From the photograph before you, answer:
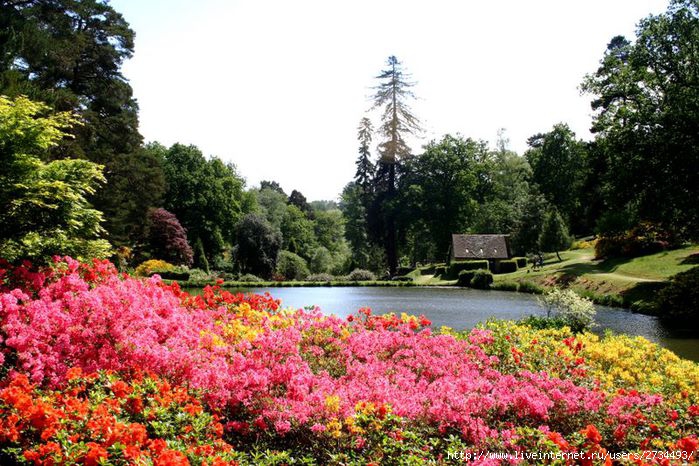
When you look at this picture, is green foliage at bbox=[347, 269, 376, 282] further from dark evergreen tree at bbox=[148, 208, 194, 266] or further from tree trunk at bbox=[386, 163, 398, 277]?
dark evergreen tree at bbox=[148, 208, 194, 266]

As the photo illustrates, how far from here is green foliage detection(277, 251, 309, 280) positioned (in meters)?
46.4

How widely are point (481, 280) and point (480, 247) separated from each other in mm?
12596

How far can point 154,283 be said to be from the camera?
785 centimetres

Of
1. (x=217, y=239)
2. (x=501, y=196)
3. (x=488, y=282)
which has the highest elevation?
(x=501, y=196)

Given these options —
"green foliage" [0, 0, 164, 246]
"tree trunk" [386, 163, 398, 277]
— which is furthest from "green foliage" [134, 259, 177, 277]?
"tree trunk" [386, 163, 398, 277]

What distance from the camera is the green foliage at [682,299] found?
1719cm

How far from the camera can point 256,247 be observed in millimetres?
44312

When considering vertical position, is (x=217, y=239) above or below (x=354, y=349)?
above

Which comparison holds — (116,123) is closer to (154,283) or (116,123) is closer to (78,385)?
(154,283)

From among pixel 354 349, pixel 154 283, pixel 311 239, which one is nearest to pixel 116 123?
pixel 154 283

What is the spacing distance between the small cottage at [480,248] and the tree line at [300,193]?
2.06 meters

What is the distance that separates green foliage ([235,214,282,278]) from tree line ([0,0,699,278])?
117 mm

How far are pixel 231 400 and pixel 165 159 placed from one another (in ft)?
173

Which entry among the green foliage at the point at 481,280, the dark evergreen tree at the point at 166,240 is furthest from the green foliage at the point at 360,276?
the dark evergreen tree at the point at 166,240
